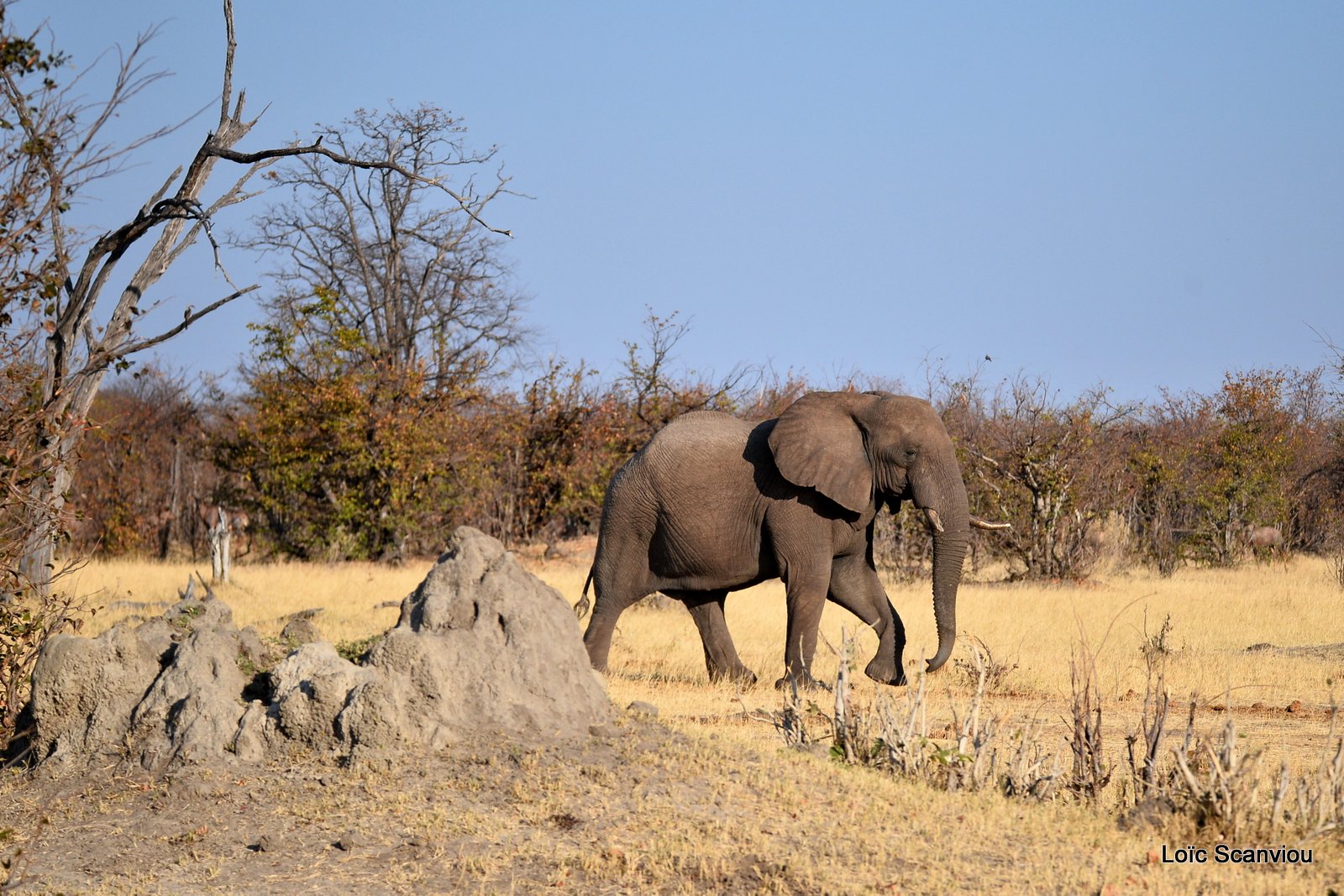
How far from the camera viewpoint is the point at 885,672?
1180cm

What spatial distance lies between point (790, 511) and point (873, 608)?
1.30m

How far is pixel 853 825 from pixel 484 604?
2.48m

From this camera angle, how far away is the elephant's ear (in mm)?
11258

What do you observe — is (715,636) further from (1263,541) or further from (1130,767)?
(1263,541)

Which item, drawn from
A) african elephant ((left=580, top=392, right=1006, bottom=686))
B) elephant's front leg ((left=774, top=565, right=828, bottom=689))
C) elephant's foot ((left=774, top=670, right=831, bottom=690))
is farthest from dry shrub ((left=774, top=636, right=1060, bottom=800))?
african elephant ((left=580, top=392, right=1006, bottom=686))

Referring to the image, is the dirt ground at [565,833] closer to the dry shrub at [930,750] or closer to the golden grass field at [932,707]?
the golden grass field at [932,707]

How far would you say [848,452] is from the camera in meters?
11.4

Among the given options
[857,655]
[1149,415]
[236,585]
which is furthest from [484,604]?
[1149,415]

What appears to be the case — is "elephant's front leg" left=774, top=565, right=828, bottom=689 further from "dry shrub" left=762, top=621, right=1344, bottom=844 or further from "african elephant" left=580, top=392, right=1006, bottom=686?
"dry shrub" left=762, top=621, right=1344, bottom=844

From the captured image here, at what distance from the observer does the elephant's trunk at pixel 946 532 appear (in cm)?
1147

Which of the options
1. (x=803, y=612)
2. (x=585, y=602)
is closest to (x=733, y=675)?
(x=803, y=612)

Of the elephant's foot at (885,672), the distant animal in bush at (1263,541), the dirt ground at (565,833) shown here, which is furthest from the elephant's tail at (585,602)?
the distant animal in bush at (1263,541)

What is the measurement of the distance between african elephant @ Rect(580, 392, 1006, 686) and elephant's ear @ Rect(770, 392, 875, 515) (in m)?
0.01

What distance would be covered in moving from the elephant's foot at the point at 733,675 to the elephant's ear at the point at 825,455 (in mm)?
1737
